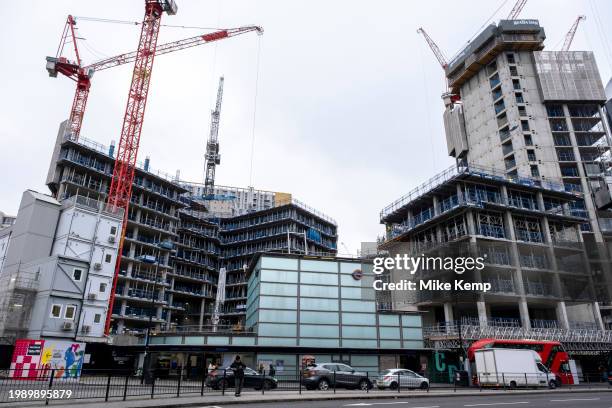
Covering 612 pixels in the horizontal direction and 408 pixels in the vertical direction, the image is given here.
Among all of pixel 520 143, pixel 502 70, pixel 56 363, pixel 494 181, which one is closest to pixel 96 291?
pixel 56 363

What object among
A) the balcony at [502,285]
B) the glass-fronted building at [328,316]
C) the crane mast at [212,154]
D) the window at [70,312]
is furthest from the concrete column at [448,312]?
the crane mast at [212,154]

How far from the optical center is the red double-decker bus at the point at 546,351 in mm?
33131

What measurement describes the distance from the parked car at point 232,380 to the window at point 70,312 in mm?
27408

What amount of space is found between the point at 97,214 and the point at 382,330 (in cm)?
3897

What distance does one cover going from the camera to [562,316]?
54.1 metres

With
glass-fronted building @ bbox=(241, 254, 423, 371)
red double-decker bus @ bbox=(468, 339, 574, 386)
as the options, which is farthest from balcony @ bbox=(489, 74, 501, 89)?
red double-decker bus @ bbox=(468, 339, 574, 386)

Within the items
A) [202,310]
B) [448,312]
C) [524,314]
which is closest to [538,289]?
[524,314]

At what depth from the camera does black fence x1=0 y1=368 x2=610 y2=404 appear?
17.1m

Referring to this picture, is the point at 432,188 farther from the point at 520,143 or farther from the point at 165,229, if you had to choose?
the point at 165,229

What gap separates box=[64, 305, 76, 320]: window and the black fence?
56.9ft

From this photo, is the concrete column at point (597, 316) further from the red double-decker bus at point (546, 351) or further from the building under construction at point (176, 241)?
the building under construction at point (176, 241)

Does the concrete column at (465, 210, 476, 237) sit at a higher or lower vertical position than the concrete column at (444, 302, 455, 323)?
higher

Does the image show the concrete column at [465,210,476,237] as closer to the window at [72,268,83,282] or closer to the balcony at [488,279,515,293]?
the balcony at [488,279,515,293]

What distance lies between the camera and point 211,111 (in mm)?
155625
